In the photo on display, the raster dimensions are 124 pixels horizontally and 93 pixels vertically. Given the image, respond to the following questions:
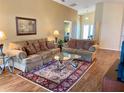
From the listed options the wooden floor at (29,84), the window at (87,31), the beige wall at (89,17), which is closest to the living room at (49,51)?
the wooden floor at (29,84)

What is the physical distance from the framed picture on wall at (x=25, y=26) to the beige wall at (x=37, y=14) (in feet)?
0.49

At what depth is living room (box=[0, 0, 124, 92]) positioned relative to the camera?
291cm

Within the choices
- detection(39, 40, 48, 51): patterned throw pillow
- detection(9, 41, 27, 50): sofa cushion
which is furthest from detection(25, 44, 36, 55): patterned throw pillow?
detection(39, 40, 48, 51): patterned throw pillow

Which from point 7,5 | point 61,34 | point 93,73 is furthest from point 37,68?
point 61,34

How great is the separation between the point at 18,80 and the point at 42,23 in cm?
330

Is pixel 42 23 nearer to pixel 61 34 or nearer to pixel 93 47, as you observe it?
pixel 61 34

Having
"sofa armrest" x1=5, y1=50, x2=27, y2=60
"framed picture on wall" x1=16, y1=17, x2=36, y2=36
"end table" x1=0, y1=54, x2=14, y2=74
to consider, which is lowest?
"end table" x1=0, y1=54, x2=14, y2=74

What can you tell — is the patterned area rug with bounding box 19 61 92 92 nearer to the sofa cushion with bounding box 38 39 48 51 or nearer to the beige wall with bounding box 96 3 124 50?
the sofa cushion with bounding box 38 39 48 51

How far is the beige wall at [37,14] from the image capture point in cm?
397

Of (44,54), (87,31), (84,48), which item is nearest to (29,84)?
(44,54)

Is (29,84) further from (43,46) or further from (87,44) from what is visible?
(87,44)

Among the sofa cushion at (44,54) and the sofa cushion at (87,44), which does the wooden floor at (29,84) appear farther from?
the sofa cushion at (87,44)

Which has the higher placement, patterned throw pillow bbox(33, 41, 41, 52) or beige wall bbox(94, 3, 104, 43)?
beige wall bbox(94, 3, 104, 43)

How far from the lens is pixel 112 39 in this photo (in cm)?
753
